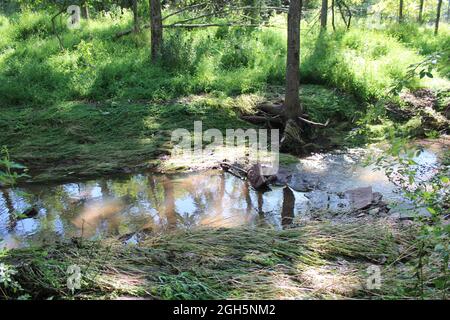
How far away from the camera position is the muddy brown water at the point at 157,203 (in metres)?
5.33

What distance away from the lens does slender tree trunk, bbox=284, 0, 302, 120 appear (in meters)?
7.59

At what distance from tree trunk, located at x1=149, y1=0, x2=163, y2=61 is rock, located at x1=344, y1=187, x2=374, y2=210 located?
639 centimetres

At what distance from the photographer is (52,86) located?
954cm

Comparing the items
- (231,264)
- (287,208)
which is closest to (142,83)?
(287,208)

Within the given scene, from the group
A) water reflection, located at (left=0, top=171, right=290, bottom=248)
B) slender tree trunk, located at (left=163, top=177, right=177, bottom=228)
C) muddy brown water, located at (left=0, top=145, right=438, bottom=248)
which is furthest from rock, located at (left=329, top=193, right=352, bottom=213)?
slender tree trunk, located at (left=163, top=177, right=177, bottom=228)

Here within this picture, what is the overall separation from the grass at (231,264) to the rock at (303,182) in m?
1.75

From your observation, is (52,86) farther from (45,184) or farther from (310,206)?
(310,206)

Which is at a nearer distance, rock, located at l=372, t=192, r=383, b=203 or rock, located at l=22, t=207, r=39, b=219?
rock, located at l=372, t=192, r=383, b=203

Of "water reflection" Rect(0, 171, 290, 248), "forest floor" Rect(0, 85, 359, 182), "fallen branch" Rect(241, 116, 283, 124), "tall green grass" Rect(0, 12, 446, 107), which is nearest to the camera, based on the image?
"water reflection" Rect(0, 171, 290, 248)

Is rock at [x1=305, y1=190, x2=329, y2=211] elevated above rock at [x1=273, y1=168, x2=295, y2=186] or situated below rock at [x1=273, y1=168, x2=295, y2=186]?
below

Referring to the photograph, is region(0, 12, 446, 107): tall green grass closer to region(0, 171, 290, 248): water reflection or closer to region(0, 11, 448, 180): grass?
region(0, 11, 448, 180): grass

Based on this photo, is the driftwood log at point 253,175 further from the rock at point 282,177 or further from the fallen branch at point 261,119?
the fallen branch at point 261,119

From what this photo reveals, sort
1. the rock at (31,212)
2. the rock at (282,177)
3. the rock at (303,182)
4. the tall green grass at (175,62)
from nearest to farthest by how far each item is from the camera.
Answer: the rock at (31,212)
the rock at (303,182)
the rock at (282,177)
the tall green grass at (175,62)

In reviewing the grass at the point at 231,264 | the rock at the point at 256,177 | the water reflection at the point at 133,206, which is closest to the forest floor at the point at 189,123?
the grass at the point at 231,264
